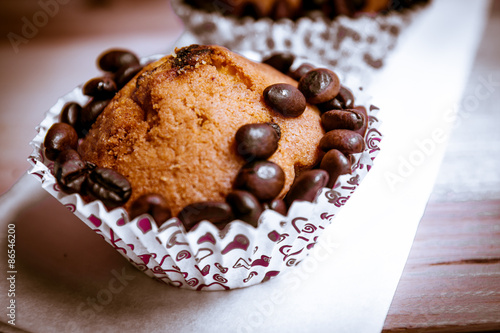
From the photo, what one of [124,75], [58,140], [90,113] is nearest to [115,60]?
[124,75]

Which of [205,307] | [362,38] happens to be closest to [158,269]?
[205,307]

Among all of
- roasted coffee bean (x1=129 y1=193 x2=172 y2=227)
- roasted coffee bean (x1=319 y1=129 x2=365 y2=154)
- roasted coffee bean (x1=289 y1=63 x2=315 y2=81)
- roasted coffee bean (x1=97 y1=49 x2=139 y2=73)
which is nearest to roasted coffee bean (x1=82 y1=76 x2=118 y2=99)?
roasted coffee bean (x1=97 y1=49 x2=139 y2=73)

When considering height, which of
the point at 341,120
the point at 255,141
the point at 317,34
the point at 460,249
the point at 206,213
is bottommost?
the point at 206,213

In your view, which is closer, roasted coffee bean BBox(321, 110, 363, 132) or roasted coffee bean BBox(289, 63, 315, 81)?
roasted coffee bean BBox(321, 110, 363, 132)

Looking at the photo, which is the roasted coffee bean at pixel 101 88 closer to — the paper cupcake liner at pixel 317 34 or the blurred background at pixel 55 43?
the blurred background at pixel 55 43

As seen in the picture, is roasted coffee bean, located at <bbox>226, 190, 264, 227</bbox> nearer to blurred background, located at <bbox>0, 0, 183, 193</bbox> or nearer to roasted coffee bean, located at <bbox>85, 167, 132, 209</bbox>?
roasted coffee bean, located at <bbox>85, 167, 132, 209</bbox>

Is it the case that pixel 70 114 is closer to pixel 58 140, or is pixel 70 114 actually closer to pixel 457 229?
pixel 58 140

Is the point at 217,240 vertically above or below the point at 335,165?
below

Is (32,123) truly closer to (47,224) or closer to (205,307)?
(47,224)
